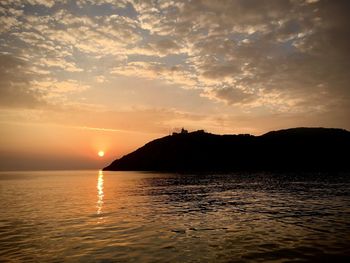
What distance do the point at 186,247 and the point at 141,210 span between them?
19.3 meters

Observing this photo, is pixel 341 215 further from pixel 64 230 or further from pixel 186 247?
pixel 64 230

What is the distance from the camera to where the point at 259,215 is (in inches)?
1249

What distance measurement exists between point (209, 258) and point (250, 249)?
3.22 metres

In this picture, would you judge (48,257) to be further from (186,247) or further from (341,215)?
(341,215)

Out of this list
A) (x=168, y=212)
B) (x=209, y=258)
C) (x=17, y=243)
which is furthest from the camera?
(x=168, y=212)

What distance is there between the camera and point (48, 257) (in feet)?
59.8

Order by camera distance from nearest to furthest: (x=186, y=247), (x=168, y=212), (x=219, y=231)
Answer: (x=186, y=247) → (x=219, y=231) → (x=168, y=212)

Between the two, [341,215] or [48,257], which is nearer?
[48,257]

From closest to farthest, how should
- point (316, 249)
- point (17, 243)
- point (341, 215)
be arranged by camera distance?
point (316, 249)
point (17, 243)
point (341, 215)

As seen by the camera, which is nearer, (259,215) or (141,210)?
(259,215)

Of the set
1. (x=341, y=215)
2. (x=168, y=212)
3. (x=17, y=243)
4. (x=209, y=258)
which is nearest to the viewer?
(x=209, y=258)

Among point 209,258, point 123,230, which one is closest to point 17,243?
point 123,230

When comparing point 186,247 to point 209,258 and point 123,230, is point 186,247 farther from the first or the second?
point 123,230

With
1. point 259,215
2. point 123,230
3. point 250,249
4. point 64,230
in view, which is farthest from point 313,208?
point 64,230
